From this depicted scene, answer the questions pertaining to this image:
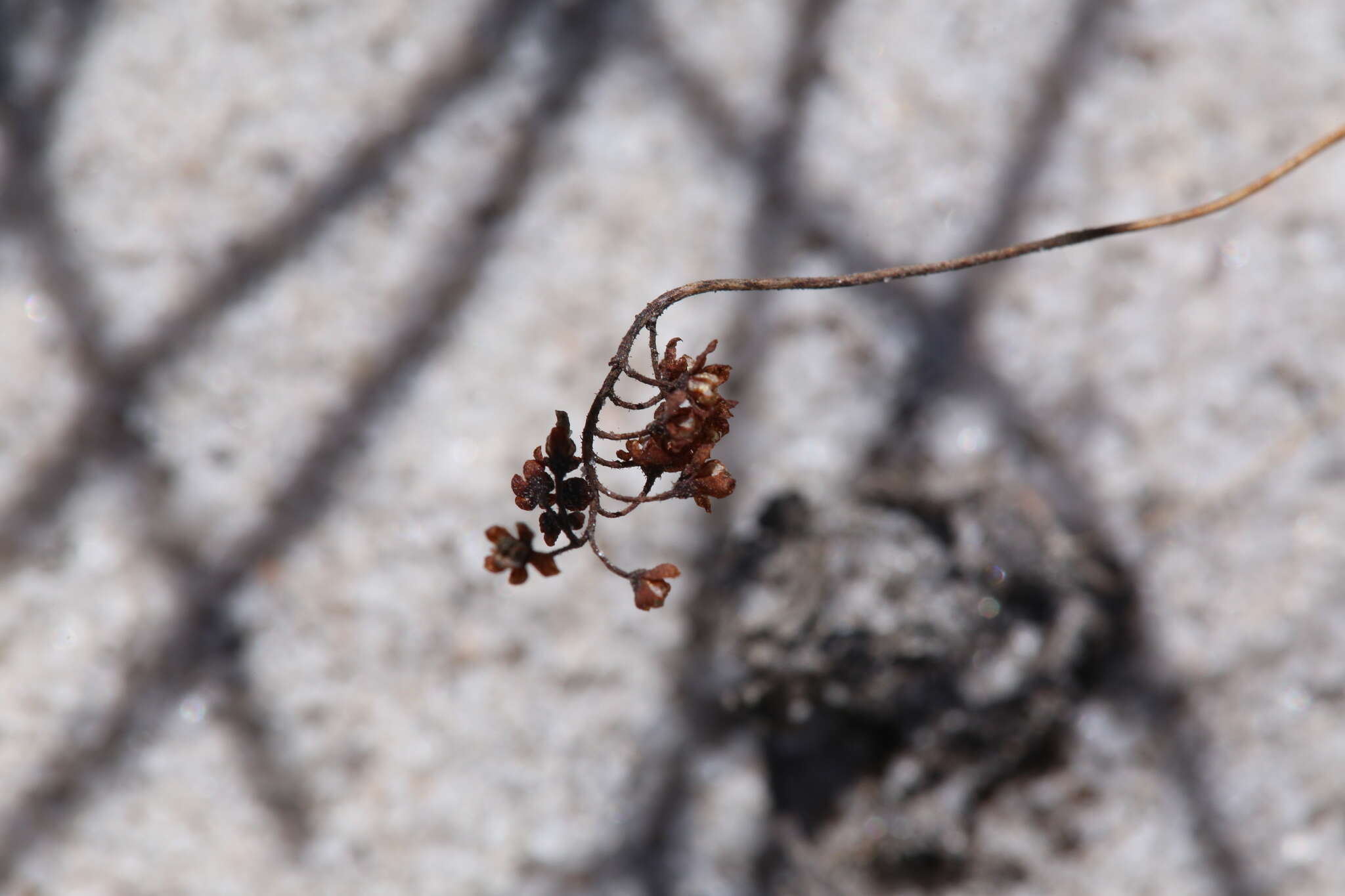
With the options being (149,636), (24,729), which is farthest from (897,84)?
(24,729)

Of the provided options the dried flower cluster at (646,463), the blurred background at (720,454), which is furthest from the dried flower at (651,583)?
the blurred background at (720,454)

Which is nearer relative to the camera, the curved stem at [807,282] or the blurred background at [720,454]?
the curved stem at [807,282]

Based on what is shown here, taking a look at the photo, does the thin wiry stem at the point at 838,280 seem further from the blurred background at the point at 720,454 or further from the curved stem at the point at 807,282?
the blurred background at the point at 720,454

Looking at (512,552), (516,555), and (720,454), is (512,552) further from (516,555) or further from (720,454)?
(720,454)

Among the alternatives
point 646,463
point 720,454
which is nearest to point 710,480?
point 646,463

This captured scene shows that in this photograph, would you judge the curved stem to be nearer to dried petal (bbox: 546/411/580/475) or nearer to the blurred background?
dried petal (bbox: 546/411/580/475)

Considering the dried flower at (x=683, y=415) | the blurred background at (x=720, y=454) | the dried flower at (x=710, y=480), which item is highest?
the blurred background at (x=720, y=454)

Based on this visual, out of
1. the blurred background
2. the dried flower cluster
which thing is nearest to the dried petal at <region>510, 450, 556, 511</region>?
the dried flower cluster
